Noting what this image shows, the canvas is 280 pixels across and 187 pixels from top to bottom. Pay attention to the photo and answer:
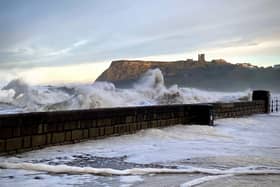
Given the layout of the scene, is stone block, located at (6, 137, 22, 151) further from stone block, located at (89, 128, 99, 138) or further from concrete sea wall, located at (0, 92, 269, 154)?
stone block, located at (89, 128, 99, 138)

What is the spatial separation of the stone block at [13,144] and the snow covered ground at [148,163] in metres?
0.31

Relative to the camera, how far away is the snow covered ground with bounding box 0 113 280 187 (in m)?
5.54

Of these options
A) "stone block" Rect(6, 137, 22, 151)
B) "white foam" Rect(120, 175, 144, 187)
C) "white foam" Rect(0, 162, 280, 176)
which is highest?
"stone block" Rect(6, 137, 22, 151)

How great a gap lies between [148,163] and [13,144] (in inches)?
101

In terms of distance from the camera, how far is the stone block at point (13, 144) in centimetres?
734

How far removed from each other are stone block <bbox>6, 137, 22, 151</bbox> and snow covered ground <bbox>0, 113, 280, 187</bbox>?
1.02ft

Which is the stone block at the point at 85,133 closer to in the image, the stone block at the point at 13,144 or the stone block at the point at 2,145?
the stone block at the point at 13,144

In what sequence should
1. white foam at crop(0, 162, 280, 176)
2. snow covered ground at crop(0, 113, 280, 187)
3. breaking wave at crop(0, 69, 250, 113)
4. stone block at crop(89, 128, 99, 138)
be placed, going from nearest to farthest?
snow covered ground at crop(0, 113, 280, 187)
white foam at crop(0, 162, 280, 176)
stone block at crop(89, 128, 99, 138)
breaking wave at crop(0, 69, 250, 113)

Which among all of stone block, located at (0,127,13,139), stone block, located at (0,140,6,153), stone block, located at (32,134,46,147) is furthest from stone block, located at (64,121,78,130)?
stone block, located at (0,140,6,153)

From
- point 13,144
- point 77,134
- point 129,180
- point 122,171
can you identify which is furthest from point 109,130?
point 129,180

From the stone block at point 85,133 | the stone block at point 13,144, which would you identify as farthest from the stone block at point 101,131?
the stone block at point 13,144

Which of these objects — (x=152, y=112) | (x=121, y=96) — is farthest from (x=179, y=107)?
(x=121, y=96)

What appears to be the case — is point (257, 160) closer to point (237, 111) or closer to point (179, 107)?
point (179, 107)

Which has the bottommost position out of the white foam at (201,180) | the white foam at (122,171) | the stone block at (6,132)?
the white foam at (201,180)
